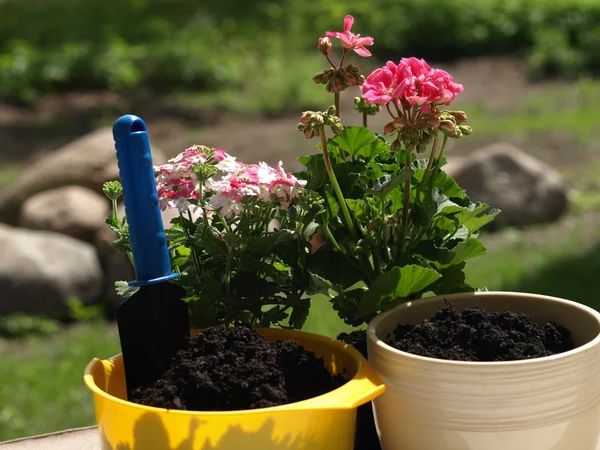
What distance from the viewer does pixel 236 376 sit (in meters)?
1.08

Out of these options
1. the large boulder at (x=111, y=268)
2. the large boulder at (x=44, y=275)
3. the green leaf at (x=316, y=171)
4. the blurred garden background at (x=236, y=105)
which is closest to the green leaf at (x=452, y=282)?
the green leaf at (x=316, y=171)

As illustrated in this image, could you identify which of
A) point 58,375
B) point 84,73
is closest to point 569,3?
point 84,73

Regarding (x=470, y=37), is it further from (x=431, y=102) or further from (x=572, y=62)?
(x=431, y=102)

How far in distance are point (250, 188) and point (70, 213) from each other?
3965mm

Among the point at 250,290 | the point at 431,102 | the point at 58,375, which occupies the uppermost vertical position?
→ the point at 431,102

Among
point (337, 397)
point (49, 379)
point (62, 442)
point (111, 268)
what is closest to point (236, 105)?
point (111, 268)

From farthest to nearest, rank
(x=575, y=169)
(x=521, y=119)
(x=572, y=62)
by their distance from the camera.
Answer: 1. (x=572, y=62)
2. (x=521, y=119)
3. (x=575, y=169)

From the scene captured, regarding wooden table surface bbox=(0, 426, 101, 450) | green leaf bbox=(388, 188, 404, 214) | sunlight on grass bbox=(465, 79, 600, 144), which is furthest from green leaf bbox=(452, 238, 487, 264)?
sunlight on grass bbox=(465, 79, 600, 144)

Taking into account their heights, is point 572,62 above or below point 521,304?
below

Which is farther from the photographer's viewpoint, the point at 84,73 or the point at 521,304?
the point at 84,73

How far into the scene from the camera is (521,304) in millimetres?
1271

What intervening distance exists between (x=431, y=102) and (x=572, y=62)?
8027mm

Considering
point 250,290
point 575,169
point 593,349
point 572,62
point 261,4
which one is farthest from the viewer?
point 261,4

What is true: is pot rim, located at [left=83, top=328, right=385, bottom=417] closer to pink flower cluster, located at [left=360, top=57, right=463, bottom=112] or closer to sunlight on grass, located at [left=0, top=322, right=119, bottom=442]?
pink flower cluster, located at [left=360, top=57, right=463, bottom=112]
